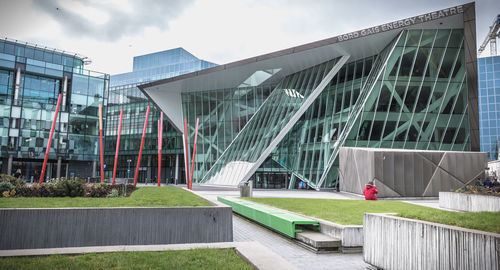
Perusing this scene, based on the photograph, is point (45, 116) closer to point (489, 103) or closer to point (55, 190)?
point (55, 190)

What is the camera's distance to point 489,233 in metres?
Answer: 4.34

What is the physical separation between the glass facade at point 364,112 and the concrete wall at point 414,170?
514 centimetres

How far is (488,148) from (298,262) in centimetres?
7734

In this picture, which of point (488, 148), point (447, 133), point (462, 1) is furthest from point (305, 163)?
point (488, 148)

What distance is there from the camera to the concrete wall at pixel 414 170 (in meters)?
22.8

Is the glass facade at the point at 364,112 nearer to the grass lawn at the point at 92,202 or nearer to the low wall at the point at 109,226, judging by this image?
the grass lawn at the point at 92,202

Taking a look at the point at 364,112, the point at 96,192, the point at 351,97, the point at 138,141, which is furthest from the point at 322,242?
the point at 138,141

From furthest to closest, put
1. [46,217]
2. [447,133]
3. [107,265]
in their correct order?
[447,133]
[46,217]
[107,265]

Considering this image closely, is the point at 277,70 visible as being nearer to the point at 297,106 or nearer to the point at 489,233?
the point at 297,106

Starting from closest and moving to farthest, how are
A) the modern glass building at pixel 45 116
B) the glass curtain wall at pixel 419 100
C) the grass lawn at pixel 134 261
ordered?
the grass lawn at pixel 134 261 < the glass curtain wall at pixel 419 100 < the modern glass building at pixel 45 116

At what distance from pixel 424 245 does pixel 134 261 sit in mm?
4206

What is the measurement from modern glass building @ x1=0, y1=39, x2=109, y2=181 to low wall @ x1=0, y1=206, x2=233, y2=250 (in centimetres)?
4273

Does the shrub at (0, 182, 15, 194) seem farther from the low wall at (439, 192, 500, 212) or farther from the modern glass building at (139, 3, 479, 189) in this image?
the modern glass building at (139, 3, 479, 189)

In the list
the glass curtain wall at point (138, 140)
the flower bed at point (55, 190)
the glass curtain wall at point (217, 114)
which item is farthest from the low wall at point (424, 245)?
the glass curtain wall at point (138, 140)
